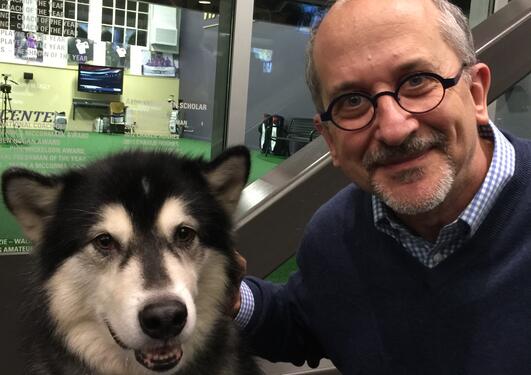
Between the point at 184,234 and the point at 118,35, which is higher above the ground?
the point at 118,35

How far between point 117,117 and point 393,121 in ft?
9.37

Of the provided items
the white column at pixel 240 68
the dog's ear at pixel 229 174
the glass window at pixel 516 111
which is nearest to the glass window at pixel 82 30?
the white column at pixel 240 68

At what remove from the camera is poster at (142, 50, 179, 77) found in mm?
3658

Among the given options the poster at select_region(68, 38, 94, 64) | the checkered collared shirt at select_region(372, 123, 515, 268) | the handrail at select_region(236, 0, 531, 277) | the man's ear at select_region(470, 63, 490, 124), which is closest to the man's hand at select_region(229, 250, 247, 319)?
the handrail at select_region(236, 0, 531, 277)

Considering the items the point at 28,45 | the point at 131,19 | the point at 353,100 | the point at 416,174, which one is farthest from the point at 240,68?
the point at 416,174

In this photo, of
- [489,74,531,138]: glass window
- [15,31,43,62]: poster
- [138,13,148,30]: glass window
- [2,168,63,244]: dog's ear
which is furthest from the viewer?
[489,74,531,138]: glass window

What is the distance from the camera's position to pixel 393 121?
111 cm

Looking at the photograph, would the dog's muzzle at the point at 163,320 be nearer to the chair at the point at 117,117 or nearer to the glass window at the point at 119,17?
the chair at the point at 117,117

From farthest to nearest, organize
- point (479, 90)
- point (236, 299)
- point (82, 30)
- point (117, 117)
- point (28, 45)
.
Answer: point (117, 117) < point (82, 30) < point (28, 45) < point (236, 299) < point (479, 90)

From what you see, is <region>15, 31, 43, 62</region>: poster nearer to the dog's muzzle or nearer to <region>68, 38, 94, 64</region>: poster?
<region>68, 38, 94, 64</region>: poster

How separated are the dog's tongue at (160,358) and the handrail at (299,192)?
0.62 metres

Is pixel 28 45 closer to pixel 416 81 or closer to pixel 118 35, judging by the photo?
pixel 118 35

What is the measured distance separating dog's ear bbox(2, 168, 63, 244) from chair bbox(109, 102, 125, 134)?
2.22m

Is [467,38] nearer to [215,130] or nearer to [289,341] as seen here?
[289,341]
